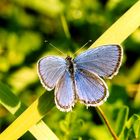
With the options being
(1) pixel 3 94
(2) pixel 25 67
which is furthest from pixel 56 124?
(2) pixel 25 67

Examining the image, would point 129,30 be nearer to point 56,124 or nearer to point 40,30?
point 56,124

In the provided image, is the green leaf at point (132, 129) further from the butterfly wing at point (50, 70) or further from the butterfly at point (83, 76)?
the butterfly wing at point (50, 70)

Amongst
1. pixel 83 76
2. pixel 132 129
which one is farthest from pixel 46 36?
pixel 132 129

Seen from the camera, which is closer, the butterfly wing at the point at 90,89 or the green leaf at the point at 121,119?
the butterfly wing at the point at 90,89

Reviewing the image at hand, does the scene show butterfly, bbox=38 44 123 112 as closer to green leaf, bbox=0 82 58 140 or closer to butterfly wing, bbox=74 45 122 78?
butterfly wing, bbox=74 45 122 78

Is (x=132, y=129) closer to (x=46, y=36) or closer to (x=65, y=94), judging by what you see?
(x=65, y=94)

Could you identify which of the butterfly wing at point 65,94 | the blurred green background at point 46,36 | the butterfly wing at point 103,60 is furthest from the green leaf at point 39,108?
the blurred green background at point 46,36

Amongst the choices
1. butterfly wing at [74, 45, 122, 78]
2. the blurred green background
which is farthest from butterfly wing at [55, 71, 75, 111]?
the blurred green background
